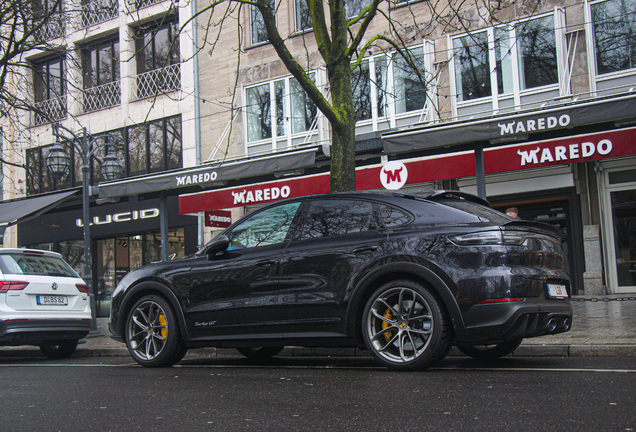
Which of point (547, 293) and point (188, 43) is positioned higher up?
point (188, 43)

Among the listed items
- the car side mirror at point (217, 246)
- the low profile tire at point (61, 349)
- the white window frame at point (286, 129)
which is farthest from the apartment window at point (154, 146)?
the car side mirror at point (217, 246)

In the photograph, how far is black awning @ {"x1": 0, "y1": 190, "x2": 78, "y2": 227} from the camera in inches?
798

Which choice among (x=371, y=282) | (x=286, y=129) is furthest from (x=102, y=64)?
(x=371, y=282)

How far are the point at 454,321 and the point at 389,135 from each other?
7984mm

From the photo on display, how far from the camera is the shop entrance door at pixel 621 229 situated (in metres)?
15.1

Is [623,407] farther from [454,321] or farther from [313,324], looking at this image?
[313,324]

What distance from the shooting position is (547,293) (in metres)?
5.44

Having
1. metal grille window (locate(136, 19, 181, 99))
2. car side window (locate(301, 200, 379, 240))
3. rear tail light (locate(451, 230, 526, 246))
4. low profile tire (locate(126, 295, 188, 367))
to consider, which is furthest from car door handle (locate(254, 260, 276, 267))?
metal grille window (locate(136, 19, 181, 99))

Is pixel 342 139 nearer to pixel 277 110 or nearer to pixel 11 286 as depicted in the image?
pixel 11 286

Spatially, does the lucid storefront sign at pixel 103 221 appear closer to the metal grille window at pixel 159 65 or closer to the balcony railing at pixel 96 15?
the metal grille window at pixel 159 65

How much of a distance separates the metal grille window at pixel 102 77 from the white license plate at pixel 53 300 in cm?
1547

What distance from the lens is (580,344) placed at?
6621mm

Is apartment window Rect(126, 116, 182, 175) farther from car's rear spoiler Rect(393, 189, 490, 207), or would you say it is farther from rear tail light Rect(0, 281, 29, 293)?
car's rear spoiler Rect(393, 189, 490, 207)

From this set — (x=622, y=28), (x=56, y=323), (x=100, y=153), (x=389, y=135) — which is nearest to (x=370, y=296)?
(x=56, y=323)
